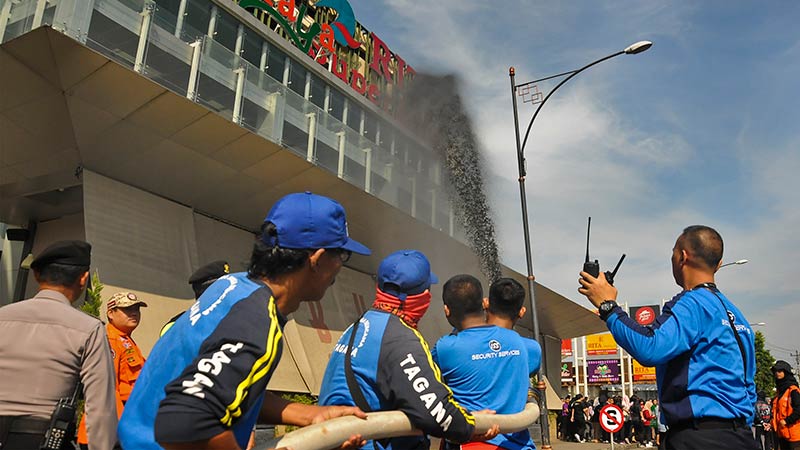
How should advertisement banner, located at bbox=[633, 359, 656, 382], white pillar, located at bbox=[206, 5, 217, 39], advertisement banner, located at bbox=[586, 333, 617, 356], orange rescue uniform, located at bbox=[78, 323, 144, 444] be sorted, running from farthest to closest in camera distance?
advertisement banner, located at bbox=[586, 333, 617, 356], advertisement banner, located at bbox=[633, 359, 656, 382], white pillar, located at bbox=[206, 5, 217, 39], orange rescue uniform, located at bbox=[78, 323, 144, 444]

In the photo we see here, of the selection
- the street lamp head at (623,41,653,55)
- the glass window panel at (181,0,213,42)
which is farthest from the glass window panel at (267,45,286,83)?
the street lamp head at (623,41,653,55)

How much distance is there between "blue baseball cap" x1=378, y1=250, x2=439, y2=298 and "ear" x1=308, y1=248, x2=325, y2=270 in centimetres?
97

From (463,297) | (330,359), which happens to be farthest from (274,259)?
(463,297)

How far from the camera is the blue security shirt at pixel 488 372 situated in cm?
332

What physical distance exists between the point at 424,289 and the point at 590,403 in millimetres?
23272

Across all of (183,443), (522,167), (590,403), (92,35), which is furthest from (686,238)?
(590,403)

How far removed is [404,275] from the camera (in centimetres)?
282

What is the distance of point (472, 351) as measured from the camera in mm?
3373

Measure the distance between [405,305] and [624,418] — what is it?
2081cm

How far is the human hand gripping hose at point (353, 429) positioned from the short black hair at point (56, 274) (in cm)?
205

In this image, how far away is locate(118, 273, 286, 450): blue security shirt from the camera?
1366 millimetres

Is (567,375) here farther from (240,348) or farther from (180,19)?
(240,348)

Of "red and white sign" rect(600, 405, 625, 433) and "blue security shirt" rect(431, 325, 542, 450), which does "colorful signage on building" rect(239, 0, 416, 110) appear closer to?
"red and white sign" rect(600, 405, 625, 433)

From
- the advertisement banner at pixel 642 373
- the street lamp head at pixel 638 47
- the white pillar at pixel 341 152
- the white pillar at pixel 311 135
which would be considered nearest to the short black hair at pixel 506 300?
the street lamp head at pixel 638 47
